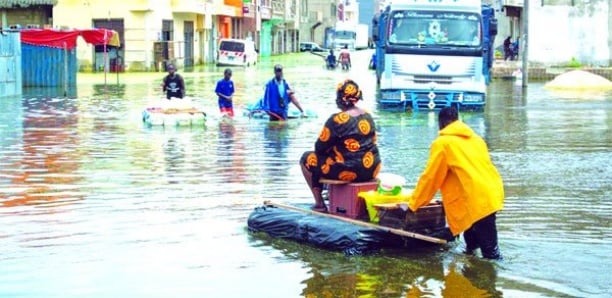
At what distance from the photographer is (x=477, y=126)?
22.4m

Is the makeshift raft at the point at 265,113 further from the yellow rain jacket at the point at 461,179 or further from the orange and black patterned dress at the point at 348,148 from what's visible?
the yellow rain jacket at the point at 461,179

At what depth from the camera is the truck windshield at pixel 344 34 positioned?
10062 cm

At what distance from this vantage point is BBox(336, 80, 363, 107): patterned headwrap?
379 inches

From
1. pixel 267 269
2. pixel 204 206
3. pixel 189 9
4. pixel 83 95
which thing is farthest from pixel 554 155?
pixel 189 9

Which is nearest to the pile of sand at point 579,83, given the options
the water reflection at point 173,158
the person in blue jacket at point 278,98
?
the person in blue jacket at point 278,98

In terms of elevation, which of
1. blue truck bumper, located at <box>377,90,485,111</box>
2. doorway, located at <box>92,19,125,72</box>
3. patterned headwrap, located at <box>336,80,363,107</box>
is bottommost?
blue truck bumper, located at <box>377,90,485,111</box>

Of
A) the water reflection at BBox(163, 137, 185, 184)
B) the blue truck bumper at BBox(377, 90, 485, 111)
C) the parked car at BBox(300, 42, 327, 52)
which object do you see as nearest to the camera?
the water reflection at BBox(163, 137, 185, 184)

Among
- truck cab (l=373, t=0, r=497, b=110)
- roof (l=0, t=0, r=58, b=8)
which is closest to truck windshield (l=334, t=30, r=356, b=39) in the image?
roof (l=0, t=0, r=58, b=8)

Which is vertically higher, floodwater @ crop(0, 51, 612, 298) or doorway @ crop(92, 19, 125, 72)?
doorway @ crop(92, 19, 125, 72)

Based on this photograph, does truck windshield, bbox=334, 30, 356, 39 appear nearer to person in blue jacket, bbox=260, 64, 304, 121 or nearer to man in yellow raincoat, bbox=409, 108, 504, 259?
person in blue jacket, bbox=260, 64, 304, 121

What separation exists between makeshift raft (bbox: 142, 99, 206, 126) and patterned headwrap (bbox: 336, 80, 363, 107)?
12.7m

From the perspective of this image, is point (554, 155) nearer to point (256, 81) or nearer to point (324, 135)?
point (324, 135)

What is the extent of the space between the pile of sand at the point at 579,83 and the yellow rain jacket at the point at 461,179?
29.5 metres

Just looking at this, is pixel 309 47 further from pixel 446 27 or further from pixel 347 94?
pixel 347 94
